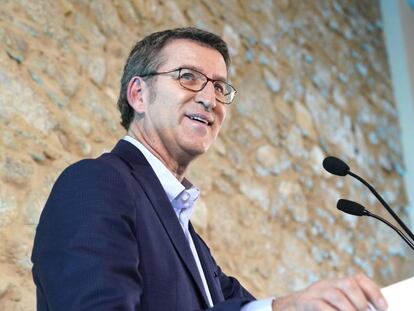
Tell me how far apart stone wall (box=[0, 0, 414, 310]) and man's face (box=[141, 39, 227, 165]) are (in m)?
0.52

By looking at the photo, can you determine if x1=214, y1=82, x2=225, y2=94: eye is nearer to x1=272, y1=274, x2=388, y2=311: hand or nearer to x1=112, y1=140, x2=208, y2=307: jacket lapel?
x1=112, y1=140, x2=208, y2=307: jacket lapel

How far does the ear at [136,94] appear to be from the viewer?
1477 millimetres

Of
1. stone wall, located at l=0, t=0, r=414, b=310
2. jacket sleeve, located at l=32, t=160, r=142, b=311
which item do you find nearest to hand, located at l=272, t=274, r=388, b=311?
jacket sleeve, located at l=32, t=160, r=142, b=311

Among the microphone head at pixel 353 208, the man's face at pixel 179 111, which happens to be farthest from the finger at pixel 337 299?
the man's face at pixel 179 111

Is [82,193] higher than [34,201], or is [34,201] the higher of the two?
[82,193]

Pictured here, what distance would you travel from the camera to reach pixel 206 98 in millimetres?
1431

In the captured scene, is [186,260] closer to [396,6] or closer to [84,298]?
[84,298]

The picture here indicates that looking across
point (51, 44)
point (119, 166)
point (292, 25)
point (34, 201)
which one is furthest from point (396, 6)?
point (119, 166)

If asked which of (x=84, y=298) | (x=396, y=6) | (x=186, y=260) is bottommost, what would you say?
(x=396, y=6)

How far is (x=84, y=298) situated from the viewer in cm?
88

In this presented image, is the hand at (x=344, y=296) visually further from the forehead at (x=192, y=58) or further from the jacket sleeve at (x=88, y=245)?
the forehead at (x=192, y=58)

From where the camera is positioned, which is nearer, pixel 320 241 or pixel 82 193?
pixel 82 193

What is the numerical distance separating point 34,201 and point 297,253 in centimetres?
150

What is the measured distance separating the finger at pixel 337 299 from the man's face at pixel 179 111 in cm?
68
